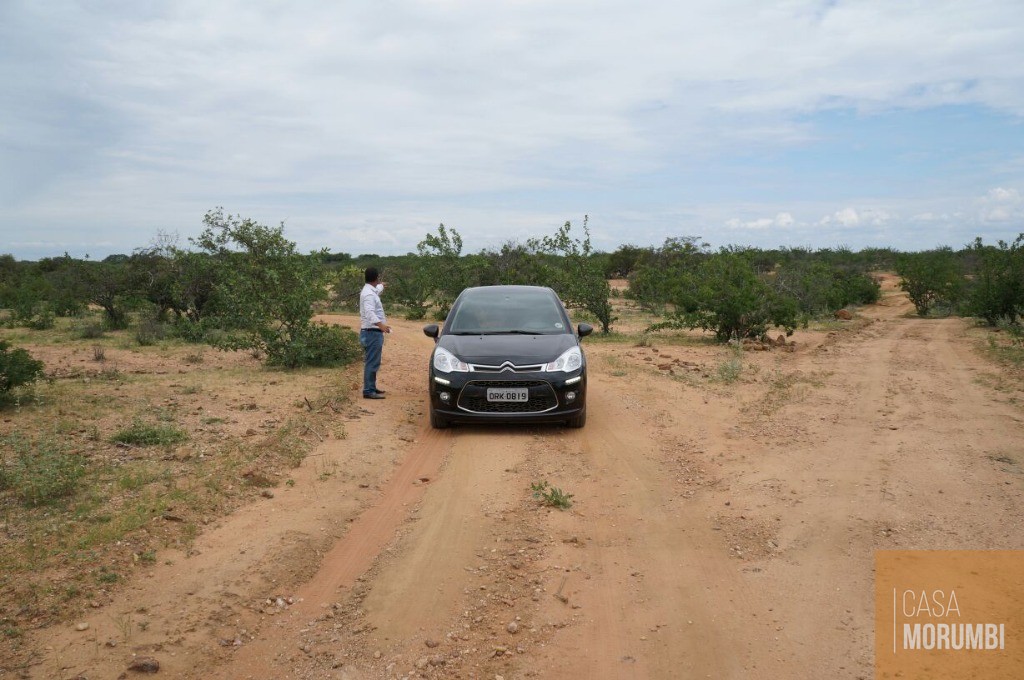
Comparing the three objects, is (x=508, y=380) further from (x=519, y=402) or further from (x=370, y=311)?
(x=370, y=311)

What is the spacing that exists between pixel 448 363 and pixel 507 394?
2.60 feet

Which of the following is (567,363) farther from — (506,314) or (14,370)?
(14,370)

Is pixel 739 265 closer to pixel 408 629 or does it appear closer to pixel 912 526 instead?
pixel 912 526

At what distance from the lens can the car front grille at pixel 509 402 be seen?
817cm

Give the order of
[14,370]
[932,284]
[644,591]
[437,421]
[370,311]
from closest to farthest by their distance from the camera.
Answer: [644,591] → [437,421] → [14,370] → [370,311] → [932,284]

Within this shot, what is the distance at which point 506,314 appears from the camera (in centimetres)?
948

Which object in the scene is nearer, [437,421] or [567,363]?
[567,363]

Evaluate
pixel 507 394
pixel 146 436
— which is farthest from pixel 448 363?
pixel 146 436

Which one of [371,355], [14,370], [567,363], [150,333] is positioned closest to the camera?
[567,363]

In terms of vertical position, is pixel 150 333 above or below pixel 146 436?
above

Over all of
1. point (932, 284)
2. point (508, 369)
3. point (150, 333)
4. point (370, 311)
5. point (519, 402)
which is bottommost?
point (519, 402)

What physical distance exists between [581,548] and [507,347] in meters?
3.81

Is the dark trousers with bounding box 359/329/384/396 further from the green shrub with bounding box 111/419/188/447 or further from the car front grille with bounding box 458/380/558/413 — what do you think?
the green shrub with bounding box 111/419/188/447

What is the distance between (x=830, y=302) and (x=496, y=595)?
25927 millimetres
